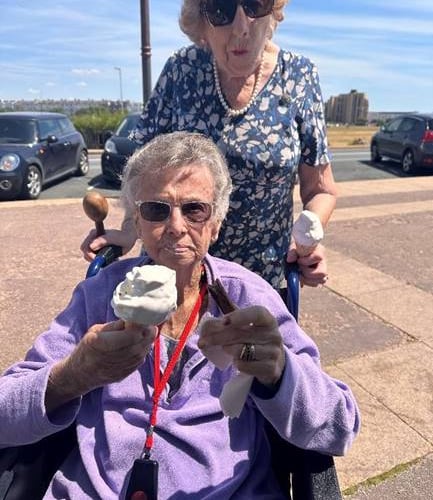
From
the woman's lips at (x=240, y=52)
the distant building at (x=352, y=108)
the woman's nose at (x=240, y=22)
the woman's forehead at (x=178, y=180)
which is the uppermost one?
the woman's nose at (x=240, y=22)

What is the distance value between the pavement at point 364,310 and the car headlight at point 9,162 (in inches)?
43.9

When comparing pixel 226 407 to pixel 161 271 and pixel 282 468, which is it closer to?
pixel 161 271

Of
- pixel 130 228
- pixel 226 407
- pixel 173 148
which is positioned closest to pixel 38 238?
pixel 130 228

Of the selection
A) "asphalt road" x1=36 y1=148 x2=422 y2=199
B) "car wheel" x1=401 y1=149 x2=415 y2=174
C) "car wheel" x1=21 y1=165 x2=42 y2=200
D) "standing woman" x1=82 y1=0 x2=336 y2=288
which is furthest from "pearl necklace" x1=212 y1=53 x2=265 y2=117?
"car wheel" x1=401 y1=149 x2=415 y2=174

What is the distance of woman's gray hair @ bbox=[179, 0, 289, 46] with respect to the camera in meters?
2.04

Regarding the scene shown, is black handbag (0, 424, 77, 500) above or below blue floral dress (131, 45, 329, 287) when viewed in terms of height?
below

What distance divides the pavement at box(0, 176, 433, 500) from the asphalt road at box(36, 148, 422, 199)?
233 cm

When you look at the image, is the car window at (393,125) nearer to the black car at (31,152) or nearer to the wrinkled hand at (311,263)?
the black car at (31,152)

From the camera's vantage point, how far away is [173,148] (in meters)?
1.73

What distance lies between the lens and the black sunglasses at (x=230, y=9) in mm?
1906

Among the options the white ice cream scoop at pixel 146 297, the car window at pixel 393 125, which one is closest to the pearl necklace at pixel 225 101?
the white ice cream scoop at pixel 146 297

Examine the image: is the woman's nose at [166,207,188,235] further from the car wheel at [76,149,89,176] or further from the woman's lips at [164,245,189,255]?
the car wheel at [76,149,89,176]

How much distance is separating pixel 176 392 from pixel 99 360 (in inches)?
18.8

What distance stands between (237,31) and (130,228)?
0.81 m
